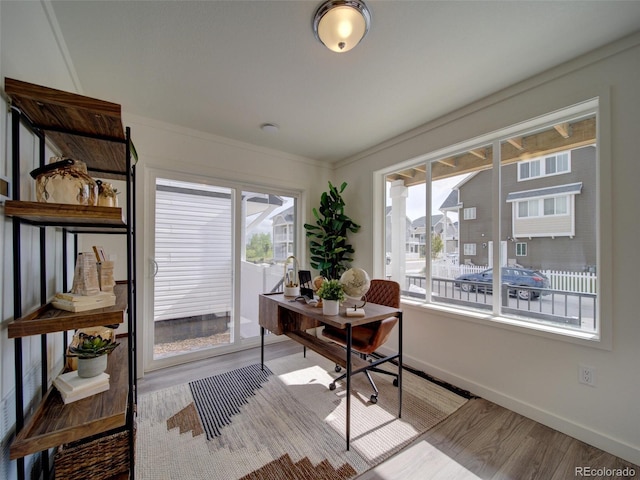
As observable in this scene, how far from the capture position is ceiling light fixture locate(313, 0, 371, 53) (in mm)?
1452

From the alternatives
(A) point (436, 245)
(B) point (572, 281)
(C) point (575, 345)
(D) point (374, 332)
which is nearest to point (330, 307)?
(D) point (374, 332)

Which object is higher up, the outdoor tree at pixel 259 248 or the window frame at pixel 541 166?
the window frame at pixel 541 166

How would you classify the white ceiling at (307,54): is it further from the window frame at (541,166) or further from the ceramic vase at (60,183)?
the ceramic vase at (60,183)

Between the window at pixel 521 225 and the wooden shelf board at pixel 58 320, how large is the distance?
2.77m

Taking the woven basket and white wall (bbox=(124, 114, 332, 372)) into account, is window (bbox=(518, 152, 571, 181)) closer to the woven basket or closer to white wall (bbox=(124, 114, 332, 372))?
white wall (bbox=(124, 114, 332, 372))

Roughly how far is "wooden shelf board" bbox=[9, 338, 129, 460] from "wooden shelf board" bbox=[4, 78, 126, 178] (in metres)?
1.30

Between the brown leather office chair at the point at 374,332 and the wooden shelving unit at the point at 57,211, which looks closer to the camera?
the wooden shelving unit at the point at 57,211

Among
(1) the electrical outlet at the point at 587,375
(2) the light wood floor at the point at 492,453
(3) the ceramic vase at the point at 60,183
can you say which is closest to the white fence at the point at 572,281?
(1) the electrical outlet at the point at 587,375

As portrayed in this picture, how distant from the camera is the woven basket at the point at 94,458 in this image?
1.15m

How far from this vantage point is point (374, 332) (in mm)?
2400

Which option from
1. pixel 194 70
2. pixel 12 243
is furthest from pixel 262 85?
pixel 12 243

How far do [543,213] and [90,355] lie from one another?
3.21 metres

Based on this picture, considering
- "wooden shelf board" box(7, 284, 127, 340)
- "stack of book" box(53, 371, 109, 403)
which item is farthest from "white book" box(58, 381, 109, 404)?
"wooden shelf board" box(7, 284, 127, 340)

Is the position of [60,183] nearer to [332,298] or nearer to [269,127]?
[332,298]
